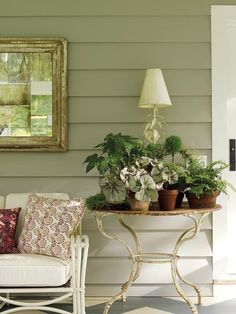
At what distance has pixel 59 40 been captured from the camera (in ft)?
12.3

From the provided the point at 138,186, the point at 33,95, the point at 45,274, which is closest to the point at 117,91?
the point at 33,95

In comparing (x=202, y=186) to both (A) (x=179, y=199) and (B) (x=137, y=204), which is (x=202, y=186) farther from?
(B) (x=137, y=204)

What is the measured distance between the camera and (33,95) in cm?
379

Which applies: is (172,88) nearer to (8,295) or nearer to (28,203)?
(28,203)

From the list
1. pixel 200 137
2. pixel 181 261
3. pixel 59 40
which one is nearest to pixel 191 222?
pixel 181 261

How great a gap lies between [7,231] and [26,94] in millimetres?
1013

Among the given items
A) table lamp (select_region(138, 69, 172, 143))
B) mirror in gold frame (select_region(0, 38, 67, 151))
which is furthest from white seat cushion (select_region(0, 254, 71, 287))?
table lamp (select_region(138, 69, 172, 143))

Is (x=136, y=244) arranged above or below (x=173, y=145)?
below

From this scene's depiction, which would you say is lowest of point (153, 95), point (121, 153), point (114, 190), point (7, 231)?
point (7, 231)

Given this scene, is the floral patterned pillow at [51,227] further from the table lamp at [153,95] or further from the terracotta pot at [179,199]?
the table lamp at [153,95]

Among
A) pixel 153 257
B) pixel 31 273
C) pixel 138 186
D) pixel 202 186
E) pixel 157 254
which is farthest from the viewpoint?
pixel 153 257

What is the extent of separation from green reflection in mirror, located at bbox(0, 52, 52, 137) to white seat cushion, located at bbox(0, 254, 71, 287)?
106 cm

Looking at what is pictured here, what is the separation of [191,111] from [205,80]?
0.24 m

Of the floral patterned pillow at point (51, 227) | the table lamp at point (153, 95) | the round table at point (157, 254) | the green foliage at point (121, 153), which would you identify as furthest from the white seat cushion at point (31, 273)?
the table lamp at point (153, 95)
